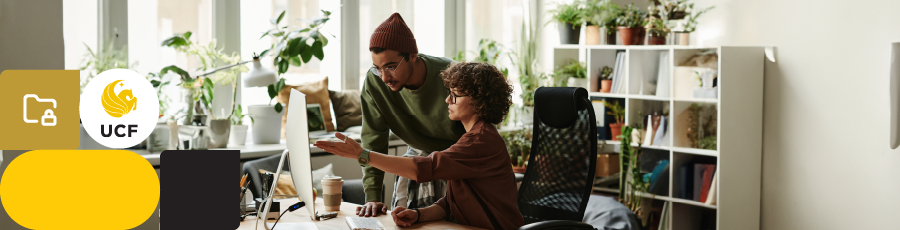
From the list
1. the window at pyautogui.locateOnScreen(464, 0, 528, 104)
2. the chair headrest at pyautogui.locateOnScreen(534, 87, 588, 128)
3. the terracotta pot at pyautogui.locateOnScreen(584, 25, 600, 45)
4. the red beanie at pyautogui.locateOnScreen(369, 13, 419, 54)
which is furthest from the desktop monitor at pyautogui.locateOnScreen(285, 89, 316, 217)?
the window at pyautogui.locateOnScreen(464, 0, 528, 104)

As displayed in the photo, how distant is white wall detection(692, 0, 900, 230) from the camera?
3.20 meters

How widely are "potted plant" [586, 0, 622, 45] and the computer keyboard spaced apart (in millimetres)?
2811

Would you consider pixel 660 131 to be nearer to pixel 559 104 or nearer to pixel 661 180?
pixel 661 180

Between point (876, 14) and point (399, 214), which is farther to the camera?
point (876, 14)

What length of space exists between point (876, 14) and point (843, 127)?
2.02 feet

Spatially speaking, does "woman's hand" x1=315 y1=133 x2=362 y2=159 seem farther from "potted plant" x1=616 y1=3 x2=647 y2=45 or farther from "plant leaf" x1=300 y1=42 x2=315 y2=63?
"potted plant" x1=616 y1=3 x2=647 y2=45

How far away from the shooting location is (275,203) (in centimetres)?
184

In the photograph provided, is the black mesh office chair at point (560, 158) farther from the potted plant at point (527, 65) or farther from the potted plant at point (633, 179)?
the potted plant at point (527, 65)

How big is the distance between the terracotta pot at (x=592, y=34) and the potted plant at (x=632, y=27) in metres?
0.16

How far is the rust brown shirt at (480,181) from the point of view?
1.72 metres

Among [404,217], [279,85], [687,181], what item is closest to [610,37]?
[687,181]

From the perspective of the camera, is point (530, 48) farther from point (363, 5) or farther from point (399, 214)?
point (399, 214)

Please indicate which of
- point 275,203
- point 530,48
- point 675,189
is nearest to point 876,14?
point 675,189

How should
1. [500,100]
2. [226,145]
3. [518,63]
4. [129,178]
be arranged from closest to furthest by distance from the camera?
[500,100]
[129,178]
[226,145]
[518,63]
